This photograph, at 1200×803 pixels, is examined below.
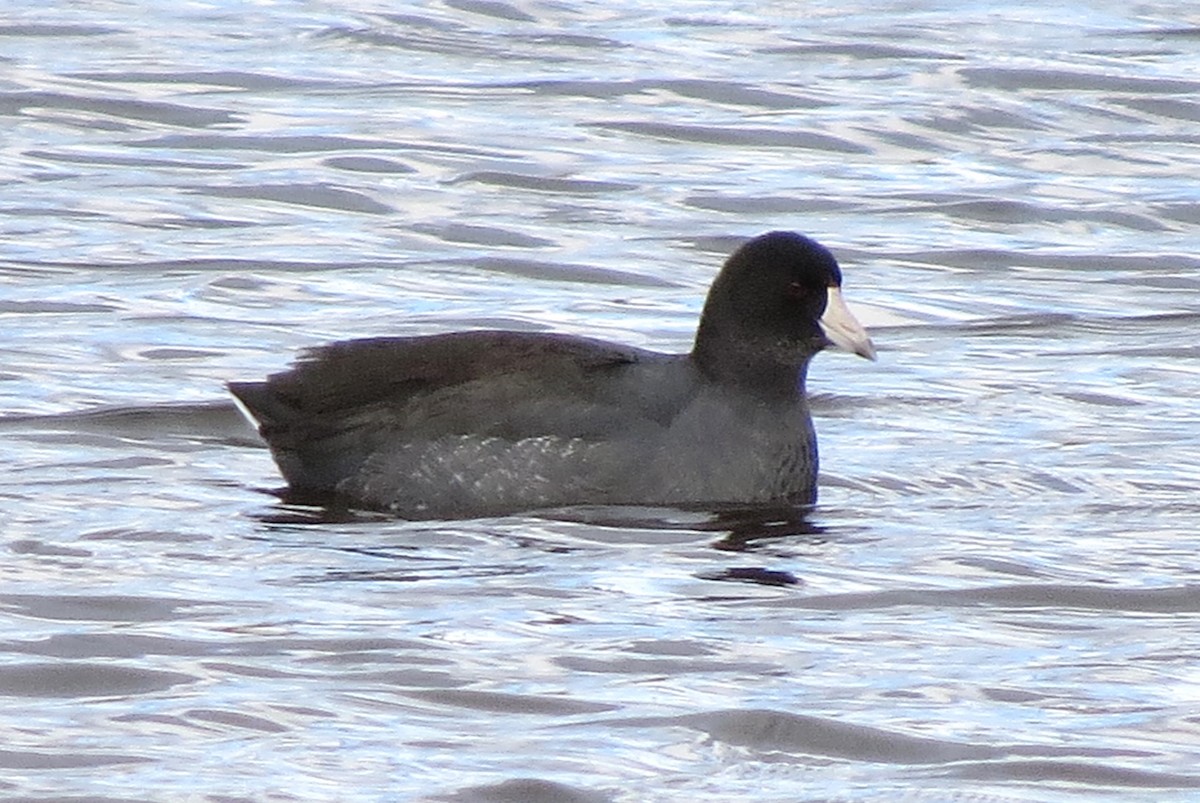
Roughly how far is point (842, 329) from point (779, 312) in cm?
21

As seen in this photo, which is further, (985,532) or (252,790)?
(985,532)

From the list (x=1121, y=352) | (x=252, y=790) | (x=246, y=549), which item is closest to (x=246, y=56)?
(x=1121, y=352)

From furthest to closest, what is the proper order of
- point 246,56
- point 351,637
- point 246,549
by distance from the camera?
1. point 246,56
2. point 246,549
3. point 351,637

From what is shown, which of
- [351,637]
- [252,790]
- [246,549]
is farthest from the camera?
[246,549]

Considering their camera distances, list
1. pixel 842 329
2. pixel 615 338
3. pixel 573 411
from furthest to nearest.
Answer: pixel 615 338
pixel 842 329
pixel 573 411

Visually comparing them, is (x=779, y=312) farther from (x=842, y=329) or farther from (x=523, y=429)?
(x=523, y=429)

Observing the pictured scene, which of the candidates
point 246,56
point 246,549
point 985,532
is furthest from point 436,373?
point 246,56

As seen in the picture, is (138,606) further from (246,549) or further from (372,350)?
(372,350)

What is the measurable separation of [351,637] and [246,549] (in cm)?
115

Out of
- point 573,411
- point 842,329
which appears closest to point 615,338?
point 842,329

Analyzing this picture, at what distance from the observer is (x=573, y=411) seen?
949cm

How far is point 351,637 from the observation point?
7.67 meters

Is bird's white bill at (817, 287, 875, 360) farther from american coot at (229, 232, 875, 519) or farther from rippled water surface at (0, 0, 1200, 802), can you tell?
rippled water surface at (0, 0, 1200, 802)

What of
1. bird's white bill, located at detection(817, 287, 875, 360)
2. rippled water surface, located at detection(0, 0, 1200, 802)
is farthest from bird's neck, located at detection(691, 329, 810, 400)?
rippled water surface, located at detection(0, 0, 1200, 802)
